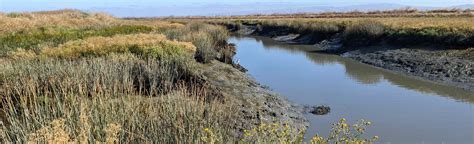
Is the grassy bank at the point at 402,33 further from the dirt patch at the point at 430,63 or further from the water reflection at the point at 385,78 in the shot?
the water reflection at the point at 385,78

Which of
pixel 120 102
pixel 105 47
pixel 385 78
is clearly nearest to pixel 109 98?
pixel 120 102

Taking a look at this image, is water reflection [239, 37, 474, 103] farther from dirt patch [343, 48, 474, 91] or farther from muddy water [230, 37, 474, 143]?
dirt patch [343, 48, 474, 91]

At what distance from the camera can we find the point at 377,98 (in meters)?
15.8

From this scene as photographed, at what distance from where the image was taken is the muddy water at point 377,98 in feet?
37.2

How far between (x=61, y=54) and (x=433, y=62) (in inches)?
579

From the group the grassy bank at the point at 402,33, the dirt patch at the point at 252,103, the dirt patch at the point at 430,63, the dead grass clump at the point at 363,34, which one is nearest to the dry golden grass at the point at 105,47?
the dirt patch at the point at 252,103

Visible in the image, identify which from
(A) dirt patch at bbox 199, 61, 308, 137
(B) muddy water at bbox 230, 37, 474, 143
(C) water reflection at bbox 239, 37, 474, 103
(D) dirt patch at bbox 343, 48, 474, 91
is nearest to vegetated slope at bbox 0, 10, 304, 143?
(A) dirt patch at bbox 199, 61, 308, 137

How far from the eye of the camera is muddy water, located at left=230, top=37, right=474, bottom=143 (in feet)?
37.2

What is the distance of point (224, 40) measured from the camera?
32.5 meters

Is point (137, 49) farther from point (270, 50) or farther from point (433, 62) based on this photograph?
point (270, 50)

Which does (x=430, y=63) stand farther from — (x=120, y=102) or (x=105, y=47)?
(x=120, y=102)

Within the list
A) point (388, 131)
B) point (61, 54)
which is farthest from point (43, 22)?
point (388, 131)

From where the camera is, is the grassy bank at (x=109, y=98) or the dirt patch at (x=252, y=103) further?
the dirt patch at (x=252, y=103)

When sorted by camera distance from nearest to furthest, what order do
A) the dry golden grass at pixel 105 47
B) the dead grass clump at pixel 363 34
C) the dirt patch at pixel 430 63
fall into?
the dry golden grass at pixel 105 47 → the dirt patch at pixel 430 63 → the dead grass clump at pixel 363 34
